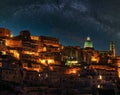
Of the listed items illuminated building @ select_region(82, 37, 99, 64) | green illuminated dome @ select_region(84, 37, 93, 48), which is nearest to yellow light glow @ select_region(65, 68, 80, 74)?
illuminated building @ select_region(82, 37, 99, 64)

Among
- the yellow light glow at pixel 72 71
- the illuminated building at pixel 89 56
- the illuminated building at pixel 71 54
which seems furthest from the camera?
the illuminated building at pixel 89 56

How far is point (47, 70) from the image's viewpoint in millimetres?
83500

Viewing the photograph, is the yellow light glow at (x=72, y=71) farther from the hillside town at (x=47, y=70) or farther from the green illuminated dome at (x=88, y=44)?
the green illuminated dome at (x=88, y=44)

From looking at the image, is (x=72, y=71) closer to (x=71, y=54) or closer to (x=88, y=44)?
(x=71, y=54)

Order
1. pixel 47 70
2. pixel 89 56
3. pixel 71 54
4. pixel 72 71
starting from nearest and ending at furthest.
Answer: pixel 47 70
pixel 72 71
pixel 71 54
pixel 89 56

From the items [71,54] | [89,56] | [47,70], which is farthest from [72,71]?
[89,56]

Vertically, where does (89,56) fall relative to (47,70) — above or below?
above

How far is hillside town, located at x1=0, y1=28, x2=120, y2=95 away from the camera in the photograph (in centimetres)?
6794

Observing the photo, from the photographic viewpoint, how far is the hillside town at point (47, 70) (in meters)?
67.9

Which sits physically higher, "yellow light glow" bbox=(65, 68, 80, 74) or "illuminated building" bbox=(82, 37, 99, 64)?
"illuminated building" bbox=(82, 37, 99, 64)

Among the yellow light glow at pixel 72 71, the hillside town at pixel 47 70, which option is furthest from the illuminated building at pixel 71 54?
the yellow light glow at pixel 72 71

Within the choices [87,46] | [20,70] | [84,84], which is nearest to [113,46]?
[87,46]

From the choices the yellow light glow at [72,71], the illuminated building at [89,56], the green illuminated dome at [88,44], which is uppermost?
the green illuminated dome at [88,44]

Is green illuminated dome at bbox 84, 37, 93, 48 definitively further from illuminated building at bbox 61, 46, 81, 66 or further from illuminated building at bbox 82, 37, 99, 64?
illuminated building at bbox 61, 46, 81, 66
